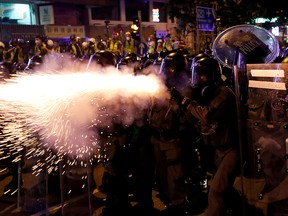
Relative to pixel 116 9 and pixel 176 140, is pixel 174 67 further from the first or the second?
pixel 116 9

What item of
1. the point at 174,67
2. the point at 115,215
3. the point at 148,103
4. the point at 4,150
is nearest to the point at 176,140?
the point at 148,103

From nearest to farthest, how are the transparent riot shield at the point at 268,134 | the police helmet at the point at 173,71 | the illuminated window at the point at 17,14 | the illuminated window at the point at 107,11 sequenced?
the transparent riot shield at the point at 268,134
the police helmet at the point at 173,71
the illuminated window at the point at 17,14
the illuminated window at the point at 107,11

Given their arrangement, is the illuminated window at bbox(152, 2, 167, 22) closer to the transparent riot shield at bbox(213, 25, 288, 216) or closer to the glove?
the glove

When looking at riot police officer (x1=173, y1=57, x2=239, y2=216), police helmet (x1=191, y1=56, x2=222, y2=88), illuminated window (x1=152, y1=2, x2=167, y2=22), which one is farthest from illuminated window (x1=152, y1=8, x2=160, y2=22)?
riot police officer (x1=173, y1=57, x2=239, y2=216)

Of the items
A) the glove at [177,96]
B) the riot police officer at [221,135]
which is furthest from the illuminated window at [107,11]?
the riot police officer at [221,135]

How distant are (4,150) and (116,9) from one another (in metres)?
26.0

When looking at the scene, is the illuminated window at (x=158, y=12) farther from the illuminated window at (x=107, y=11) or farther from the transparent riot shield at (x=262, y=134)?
the transparent riot shield at (x=262, y=134)


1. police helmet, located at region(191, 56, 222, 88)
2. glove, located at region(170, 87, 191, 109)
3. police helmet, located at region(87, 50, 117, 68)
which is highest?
police helmet, located at region(87, 50, 117, 68)

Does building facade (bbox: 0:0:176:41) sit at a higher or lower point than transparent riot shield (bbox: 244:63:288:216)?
higher

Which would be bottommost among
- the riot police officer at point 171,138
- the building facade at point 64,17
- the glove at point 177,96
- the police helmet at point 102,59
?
the riot police officer at point 171,138

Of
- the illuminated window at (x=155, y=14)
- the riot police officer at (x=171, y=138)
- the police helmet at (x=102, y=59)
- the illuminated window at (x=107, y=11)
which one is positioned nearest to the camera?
the riot police officer at (x=171, y=138)

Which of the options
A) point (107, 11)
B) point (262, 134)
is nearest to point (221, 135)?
point (262, 134)

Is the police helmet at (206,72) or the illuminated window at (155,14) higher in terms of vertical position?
the illuminated window at (155,14)

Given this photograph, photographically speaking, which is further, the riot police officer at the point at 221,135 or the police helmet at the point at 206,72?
the police helmet at the point at 206,72
